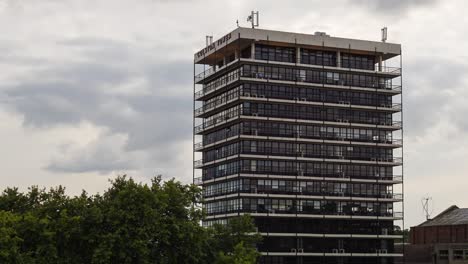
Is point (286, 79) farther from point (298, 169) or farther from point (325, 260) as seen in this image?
point (325, 260)

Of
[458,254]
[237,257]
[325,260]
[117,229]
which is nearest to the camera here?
[117,229]

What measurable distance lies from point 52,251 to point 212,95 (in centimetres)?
6556

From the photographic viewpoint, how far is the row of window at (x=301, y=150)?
140 m

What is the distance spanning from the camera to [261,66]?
14150cm

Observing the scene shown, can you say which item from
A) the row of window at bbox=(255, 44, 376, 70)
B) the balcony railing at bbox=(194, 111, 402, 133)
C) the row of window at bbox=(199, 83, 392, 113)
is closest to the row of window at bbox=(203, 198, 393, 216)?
the balcony railing at bbox=(194, 111, 402, 133)

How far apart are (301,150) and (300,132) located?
3.18 meters

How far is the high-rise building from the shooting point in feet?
458

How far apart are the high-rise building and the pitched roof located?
78.3ft

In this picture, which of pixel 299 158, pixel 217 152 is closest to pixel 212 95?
pixel 217 152

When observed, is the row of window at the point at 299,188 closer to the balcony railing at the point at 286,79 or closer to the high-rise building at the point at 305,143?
the high-rise building at the point at 305,143

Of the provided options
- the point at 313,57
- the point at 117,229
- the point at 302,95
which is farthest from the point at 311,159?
the point at 117,229

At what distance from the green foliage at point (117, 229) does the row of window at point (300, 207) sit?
3636 centimetres

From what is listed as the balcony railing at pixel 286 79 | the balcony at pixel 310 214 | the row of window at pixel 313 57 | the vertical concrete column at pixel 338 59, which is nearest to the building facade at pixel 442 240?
the balcony at pixel 310 214

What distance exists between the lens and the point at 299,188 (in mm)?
142625
